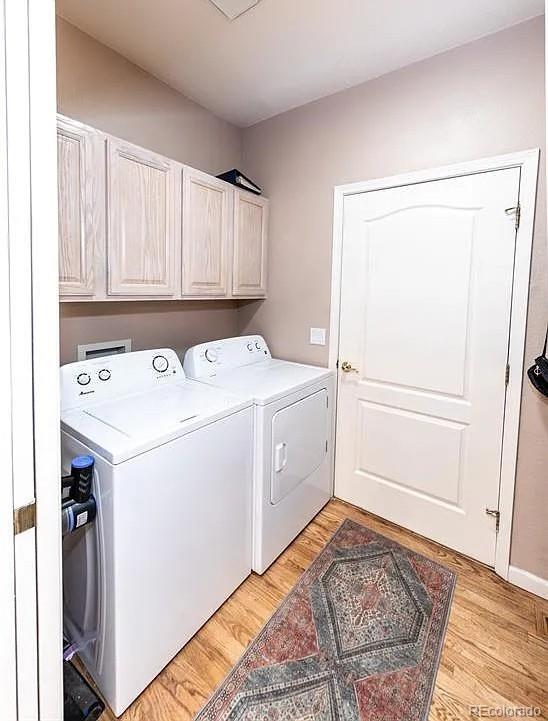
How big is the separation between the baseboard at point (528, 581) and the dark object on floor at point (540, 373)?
35.3 inches

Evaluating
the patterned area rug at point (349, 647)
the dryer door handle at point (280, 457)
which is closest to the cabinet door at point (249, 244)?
the dryer door handle at point (280, 457)

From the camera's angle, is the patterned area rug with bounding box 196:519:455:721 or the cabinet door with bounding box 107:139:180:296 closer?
the patterned area rug with bounding box 196:519:455:721

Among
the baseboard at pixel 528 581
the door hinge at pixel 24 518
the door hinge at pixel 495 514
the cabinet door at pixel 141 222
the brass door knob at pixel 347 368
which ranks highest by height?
the cabinet door at pixel 141 222

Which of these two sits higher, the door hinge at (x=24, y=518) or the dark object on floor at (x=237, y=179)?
the dark object on floor at (x=237, y=179)

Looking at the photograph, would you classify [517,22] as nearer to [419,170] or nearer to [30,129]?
[419,170]

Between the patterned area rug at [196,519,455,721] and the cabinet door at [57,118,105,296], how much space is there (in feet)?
5.36

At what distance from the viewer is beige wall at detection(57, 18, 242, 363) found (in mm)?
1726

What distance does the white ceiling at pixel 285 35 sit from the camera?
5.16 ft

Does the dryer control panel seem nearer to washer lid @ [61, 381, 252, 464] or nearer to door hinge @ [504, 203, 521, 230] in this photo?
washer lid @ [61, 381, 252, 464]

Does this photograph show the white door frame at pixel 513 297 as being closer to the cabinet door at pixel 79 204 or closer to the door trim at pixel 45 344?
the cabinet door at pixel 79 204

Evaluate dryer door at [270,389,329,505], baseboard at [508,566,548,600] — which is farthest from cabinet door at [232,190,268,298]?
baseboard at [508,566,548,600]

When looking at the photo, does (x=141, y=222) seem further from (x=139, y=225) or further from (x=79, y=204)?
(x=79, y=204)

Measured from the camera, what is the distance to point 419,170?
1931mm

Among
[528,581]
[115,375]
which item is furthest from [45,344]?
[528,581]
